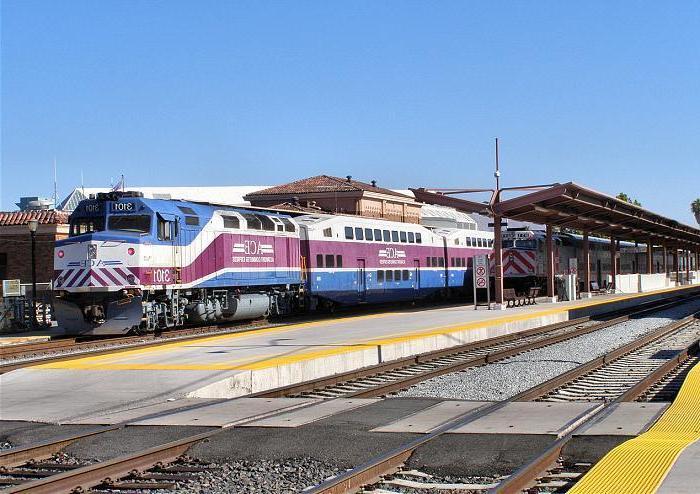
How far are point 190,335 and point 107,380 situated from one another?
10.5 metres

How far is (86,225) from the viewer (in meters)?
24.2

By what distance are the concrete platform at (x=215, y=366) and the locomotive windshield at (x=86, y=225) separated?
465 centimetres

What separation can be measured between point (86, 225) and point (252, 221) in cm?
572

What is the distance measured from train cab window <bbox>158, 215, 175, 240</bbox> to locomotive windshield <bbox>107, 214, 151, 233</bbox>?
0.36m

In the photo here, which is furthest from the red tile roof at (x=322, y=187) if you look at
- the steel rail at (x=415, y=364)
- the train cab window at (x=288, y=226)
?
the steel rail at (x=415, y=364)

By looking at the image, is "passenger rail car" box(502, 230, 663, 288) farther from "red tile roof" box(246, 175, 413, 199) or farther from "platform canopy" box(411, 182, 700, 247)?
"red tile roof" box(246, 175, 413, 199)

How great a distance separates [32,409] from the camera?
1202 centimetres

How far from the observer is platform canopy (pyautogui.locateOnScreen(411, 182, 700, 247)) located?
3086 cm

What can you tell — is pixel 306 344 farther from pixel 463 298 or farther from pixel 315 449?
pixel 463 298

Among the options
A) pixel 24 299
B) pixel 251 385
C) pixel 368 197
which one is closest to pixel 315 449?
pixel 251 385

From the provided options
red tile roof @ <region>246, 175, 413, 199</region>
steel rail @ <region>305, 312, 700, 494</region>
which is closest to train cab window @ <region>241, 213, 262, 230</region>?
steel rail @ <region>305, 312, 700, 494</region>

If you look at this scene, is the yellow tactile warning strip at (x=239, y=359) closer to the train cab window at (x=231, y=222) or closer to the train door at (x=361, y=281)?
the train cab window at (x=231, y=222)

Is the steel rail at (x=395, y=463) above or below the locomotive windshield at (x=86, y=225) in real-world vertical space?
below

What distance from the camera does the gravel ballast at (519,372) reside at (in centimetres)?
1401
